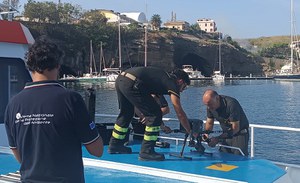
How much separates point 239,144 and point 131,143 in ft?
6.02

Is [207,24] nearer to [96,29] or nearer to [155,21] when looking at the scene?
[155,21]

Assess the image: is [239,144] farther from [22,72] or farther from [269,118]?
[269,118]

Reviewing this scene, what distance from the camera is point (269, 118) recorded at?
28.5 m

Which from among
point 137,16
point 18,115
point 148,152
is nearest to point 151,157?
point 148,152

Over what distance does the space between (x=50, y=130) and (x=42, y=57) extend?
449 mm

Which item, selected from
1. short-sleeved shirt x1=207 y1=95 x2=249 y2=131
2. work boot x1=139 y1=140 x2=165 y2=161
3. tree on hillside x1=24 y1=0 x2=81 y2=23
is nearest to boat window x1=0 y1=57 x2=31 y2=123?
work boot x1=139 y1=140 x2=165 y2=161

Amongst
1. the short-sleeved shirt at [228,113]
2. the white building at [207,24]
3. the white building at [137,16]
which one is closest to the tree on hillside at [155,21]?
the white building at [137,16]

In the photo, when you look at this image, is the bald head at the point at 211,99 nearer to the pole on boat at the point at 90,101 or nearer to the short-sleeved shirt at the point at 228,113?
the short-sleeved shirt at the point at 228,113

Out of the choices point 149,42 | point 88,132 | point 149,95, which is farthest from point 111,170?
point 149,42

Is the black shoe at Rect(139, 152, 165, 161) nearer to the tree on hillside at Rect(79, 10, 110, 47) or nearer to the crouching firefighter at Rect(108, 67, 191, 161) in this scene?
the crouching firefighter at Rect(108, 67, 191, 161)

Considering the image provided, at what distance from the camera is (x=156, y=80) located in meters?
6.01

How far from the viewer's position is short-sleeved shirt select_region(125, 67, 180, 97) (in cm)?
592

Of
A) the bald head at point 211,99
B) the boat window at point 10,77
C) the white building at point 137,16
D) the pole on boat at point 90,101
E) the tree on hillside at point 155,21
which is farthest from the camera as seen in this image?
the white building at point 137,16

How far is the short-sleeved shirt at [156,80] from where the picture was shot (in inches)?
233
